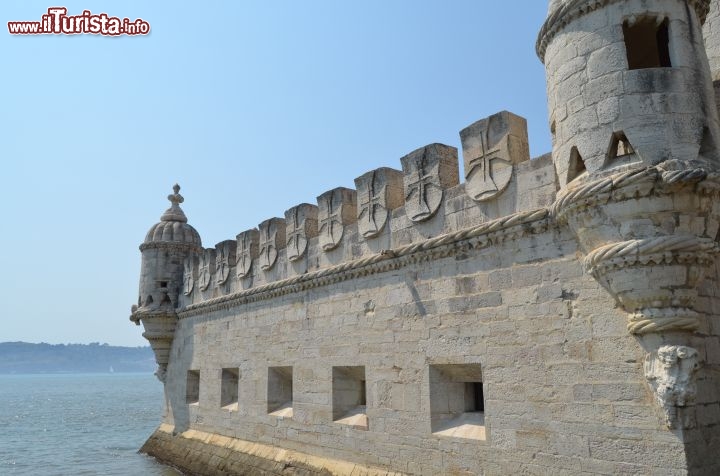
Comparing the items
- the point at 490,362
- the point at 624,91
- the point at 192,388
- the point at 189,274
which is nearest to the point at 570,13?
the point at 624,91

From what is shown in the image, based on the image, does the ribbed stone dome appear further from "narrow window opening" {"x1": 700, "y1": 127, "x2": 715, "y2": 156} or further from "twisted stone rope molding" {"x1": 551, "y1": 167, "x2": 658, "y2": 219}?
"narrow window opening" {"x1": 700, "y1": 127, "x2": 715, "y2": 156}

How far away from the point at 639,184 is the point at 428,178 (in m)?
2.98

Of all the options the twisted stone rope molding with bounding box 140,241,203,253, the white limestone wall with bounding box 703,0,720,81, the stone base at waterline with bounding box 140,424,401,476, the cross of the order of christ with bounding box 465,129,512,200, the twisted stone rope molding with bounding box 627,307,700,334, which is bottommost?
the stone base at waterline with bounding box 140,424,401,476

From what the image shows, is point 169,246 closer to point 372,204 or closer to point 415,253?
point 372,204

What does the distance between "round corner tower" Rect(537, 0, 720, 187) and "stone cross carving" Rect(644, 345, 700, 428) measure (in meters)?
1.58

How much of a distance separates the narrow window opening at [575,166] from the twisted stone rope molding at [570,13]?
1.30 m

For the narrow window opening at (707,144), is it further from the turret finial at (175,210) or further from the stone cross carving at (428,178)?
the turret finial at (175,210)

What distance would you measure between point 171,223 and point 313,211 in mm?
6827

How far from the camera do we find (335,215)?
879cm

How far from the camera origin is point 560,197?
525 centimetres

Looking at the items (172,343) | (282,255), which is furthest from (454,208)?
(172,343)

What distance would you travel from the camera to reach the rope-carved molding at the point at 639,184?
4492 mm

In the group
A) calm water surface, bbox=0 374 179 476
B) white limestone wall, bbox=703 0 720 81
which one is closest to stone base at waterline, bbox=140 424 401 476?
calm water surface, bbox=0 374 179 476

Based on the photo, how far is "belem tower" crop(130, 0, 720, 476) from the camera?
4.66 m
